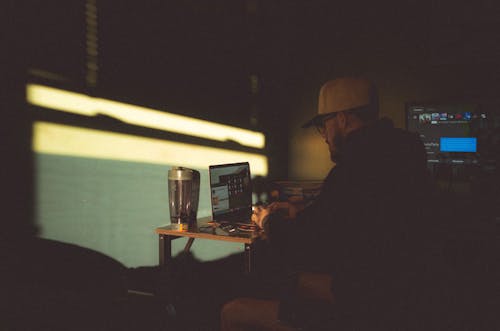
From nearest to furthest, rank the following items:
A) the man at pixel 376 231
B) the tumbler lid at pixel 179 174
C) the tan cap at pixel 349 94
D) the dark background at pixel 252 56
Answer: the man at pixel 376 231 < the tan cap at pixel 349 94 < the dark background at pixel 252 56 < the tumbler lid at pixel 179 174

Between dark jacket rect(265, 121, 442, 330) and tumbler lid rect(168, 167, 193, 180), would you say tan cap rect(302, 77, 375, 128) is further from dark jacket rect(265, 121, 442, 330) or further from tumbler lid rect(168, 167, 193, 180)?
tumbler lid rect(168, 167, 193, 180)

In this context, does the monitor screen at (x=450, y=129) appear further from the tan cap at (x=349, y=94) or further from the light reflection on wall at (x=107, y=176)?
the tan cap at (x=349, y=94)

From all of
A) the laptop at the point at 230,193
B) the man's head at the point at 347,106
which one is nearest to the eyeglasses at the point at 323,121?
the man's head at the point at 347,106

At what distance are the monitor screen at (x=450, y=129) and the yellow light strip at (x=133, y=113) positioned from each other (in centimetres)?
146

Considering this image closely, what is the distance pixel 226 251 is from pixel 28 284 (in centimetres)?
196

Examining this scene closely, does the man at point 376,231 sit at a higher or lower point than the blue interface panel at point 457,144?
lower

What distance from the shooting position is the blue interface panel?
346 centimetres

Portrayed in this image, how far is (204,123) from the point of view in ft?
10.8

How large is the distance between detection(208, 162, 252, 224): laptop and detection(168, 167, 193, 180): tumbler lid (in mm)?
142

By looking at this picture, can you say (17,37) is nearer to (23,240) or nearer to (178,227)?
(23,240)

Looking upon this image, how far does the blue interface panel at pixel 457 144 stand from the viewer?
3457mm

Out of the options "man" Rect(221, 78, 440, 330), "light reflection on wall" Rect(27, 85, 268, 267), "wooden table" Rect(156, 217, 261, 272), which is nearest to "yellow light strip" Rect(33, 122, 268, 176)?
"light reflection on wall" Rect(27, 85, 268, 267)

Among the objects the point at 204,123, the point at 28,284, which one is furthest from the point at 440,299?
the point at 204,123

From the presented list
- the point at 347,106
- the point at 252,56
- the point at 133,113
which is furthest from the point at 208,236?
the point at 252,56
